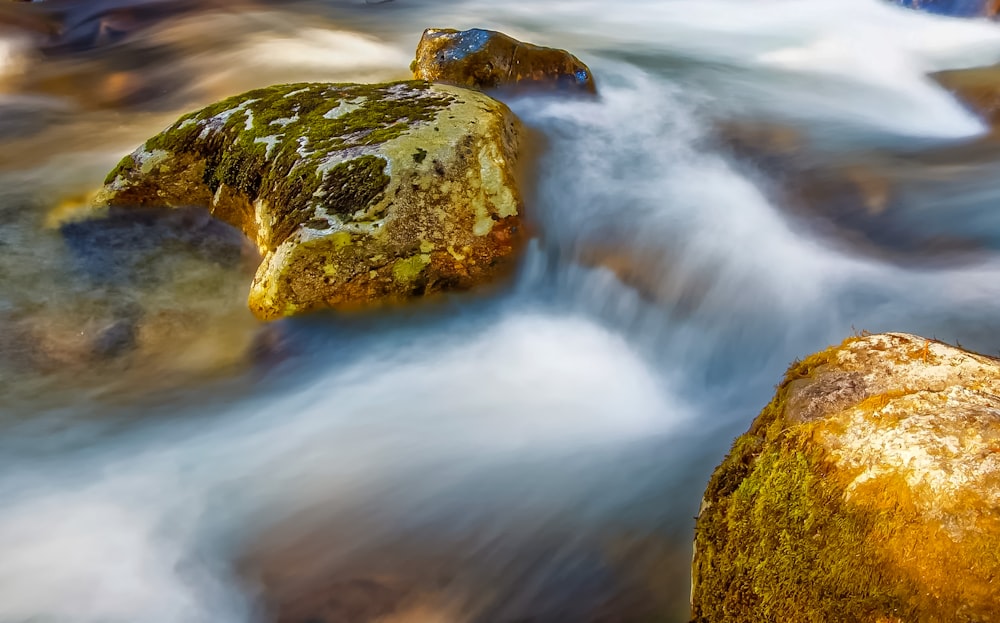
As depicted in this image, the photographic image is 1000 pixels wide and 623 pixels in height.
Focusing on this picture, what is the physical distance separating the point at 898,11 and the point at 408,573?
41.8 feet

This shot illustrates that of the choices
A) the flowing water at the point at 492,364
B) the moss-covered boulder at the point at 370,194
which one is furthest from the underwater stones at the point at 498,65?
the moss-covered boulder at the point at 370,194

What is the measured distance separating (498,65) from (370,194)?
325 centimetres

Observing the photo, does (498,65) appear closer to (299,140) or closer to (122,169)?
(299,140)

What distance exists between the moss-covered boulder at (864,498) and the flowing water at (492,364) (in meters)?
0.80

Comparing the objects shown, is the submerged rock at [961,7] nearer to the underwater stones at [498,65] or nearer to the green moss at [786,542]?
the underwater stones at [498,65]

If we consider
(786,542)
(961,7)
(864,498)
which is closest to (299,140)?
(786,542)

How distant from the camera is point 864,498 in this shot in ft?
7.57

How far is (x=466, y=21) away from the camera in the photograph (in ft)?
39.8

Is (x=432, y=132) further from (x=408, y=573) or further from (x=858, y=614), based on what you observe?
(x=858, y=614)

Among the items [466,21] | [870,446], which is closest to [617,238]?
[870,446]

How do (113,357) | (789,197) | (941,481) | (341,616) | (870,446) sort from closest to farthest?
(941,481), (870,446), (341,616), (113,357), (789,197)

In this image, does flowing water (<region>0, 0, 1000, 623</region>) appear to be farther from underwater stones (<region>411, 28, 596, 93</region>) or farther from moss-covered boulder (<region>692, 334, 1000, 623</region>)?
moss-covered boulder (<region>692, 334, 1000, 623</region>)

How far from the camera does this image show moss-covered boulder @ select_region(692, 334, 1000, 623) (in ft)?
6.93

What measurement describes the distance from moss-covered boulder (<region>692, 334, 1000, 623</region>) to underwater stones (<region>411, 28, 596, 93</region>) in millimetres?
5629
